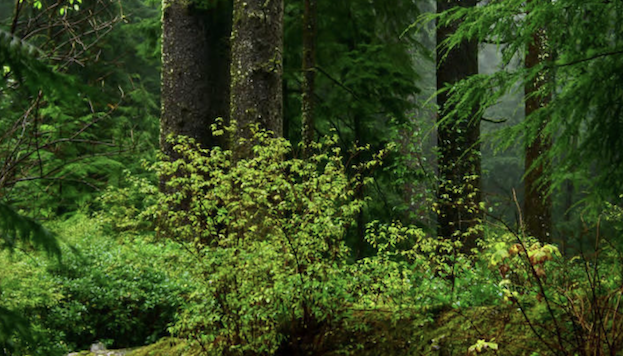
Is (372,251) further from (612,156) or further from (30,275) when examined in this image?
(612,156)

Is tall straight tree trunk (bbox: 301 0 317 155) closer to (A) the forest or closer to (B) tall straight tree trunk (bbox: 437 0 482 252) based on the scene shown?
(A) the forest

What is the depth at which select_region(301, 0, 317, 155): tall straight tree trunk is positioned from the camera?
24.9 ft

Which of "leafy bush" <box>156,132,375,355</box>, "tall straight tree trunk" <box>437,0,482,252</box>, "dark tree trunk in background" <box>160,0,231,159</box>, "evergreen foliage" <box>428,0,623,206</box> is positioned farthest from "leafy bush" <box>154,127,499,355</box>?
"dark tree trunk in background" <box>160,0,231,159</box>

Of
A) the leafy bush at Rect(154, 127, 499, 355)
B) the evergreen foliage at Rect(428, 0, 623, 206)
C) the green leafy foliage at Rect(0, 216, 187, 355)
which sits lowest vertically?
the green leafy foliage at Rect(0, 216, 187, 355)

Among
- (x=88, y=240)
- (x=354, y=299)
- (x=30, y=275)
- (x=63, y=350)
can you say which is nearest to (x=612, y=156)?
(x=354, y=299)

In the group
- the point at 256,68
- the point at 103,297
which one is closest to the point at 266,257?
the point at 103,297

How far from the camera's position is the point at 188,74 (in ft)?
27.9

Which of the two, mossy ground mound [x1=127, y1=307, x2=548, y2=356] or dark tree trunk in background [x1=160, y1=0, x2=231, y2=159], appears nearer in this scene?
mossy ground mound [x1=127, y1=307, x2=548, y2=356]

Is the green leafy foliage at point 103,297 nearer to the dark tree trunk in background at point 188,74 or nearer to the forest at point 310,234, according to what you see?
the forest at point 310,234

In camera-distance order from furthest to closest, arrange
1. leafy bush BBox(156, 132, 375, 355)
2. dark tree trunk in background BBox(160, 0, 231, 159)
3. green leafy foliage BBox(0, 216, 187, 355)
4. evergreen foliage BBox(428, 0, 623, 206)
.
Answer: dark tree trunk in background BBox(160, 0, 231, 159)
green leafy foliage BBox(0, 216, 187, 355)
leafy bush BBox(156, 132, 375, 355)
evergreen foliage BBox(428, 0, 623, 206)

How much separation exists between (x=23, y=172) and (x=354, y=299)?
269cm

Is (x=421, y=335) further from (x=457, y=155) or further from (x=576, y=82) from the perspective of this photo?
(x=457, y=155)

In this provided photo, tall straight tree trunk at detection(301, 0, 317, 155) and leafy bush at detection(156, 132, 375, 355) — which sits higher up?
tall straight tree trunk at detection(301, 0, 317, 155)

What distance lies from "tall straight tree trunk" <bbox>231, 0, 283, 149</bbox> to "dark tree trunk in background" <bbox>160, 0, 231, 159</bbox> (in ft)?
6.38
